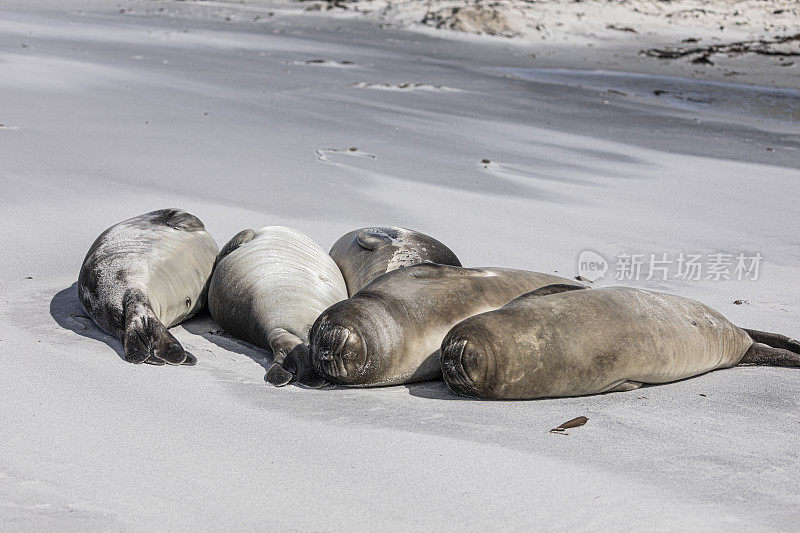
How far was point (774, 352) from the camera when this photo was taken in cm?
392

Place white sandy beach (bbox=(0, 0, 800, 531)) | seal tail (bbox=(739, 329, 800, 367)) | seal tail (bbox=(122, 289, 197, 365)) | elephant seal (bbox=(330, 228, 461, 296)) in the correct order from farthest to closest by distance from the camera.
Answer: elephant seal (bbox=(330, 228, 461, 296))
seal tail (bbox=(739, 329, 800, 367))
seal tail (bbox=(122, 289, 197, 365))
white sandy beach (bbox=(0, 0, 800, 531))

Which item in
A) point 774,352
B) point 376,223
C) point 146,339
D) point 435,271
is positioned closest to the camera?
point 146,339

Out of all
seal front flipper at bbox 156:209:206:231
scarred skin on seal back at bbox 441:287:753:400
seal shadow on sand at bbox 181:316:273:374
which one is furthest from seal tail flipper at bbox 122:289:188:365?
scarred skin on seal back at bbox 441:287:753:400

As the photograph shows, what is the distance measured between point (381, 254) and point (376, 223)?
1.57 metres

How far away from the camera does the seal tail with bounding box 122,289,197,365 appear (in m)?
3.58

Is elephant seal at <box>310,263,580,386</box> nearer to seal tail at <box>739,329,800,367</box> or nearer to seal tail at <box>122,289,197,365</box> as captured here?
seal tail at <box>122,289,197,365</box>

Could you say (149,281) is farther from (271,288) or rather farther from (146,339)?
(271,288)

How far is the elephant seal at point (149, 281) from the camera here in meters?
3.67

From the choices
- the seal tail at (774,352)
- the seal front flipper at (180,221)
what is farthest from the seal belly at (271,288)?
the seal tail at (774,352)

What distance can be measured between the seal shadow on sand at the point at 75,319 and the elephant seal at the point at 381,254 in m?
1.14

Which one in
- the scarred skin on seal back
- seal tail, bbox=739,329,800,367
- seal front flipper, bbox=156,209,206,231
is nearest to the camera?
the scarred skin on seal back

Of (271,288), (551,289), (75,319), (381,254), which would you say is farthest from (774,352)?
(75,319)

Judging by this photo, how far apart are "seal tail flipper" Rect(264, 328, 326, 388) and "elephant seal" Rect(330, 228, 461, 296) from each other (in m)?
0.68

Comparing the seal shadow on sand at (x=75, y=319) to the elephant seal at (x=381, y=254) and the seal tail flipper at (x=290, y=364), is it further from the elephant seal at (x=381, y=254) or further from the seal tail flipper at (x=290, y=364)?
the elephant seal at (x=381, y=254)
